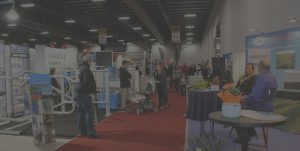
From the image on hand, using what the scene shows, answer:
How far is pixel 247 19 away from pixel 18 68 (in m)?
6.45

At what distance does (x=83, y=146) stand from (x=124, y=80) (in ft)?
14.3

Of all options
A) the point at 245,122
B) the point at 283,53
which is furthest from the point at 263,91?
the point at 283,53

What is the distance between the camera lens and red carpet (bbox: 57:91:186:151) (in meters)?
5.26

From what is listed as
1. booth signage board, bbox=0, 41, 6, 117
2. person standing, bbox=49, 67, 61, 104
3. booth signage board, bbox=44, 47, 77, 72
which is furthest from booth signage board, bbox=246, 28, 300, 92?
booth signage board, bbox=0, 41, 6, 117

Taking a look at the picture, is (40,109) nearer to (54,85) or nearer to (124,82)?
(54,85)

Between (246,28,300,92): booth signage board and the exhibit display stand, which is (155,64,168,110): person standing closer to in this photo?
(246,28,300,92): booth signage board

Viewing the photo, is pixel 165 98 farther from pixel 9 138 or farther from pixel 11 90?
pixel 9 138

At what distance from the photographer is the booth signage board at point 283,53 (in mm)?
5906

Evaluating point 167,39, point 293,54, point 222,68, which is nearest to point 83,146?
point 293,54

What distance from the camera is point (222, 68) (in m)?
10.5

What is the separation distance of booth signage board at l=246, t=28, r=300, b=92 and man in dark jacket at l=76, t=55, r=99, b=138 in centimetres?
370

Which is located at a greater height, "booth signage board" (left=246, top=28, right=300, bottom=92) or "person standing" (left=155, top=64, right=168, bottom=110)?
"booth signage board" (left=246, top=28, right=300, bottom=92)

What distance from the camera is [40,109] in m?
5.42

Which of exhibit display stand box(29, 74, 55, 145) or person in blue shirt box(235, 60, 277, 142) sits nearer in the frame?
person in blue shirt box(235, 60, 277, 142)
